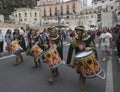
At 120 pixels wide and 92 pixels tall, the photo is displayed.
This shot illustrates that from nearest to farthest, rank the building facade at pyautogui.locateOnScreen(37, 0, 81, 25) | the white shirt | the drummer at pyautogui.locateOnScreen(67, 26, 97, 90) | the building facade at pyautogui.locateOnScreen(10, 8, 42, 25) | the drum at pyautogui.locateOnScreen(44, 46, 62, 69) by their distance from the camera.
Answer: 1. the drummer at pyautogui.locateOnScreen(67, 26, 97, 90)
2. the drum at pyautogui.locateOnScreen(44, 46, 62, 69)
3. the white shirt
4. the building facade at pyautogui.locateOnScreen(10, 8, 42, 25)
5. the building facade at pyautogui.locateOnScreen(37, 0, 81, 25)

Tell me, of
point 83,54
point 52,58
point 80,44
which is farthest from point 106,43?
point 83,54

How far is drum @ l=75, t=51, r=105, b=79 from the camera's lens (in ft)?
24.4

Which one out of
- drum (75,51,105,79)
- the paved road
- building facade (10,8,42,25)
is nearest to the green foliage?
building facade (10,8,42,25)

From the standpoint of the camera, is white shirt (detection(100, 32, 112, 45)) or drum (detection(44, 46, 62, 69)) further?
white shirt (detection(100, 32, 112, 45))

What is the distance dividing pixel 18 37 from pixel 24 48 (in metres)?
0.57

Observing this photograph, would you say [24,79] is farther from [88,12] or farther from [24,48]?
[88,12]

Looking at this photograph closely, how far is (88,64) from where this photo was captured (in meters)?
7.47

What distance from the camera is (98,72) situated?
757 centimetres

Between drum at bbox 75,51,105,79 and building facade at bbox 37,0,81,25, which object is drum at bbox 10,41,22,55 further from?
building facade at bbox 37,0,81,25

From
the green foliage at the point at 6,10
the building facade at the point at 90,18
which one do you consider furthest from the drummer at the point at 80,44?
the building facade at the point at 90,18

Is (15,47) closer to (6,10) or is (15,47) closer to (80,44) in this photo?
(80,44)

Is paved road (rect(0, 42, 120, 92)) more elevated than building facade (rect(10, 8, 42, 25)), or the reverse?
building facade (rect(10, 8, 42, 25))

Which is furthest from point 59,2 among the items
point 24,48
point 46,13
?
point 24,48

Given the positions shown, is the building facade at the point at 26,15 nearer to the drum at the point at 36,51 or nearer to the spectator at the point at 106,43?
the spectator at the point at 106,43
